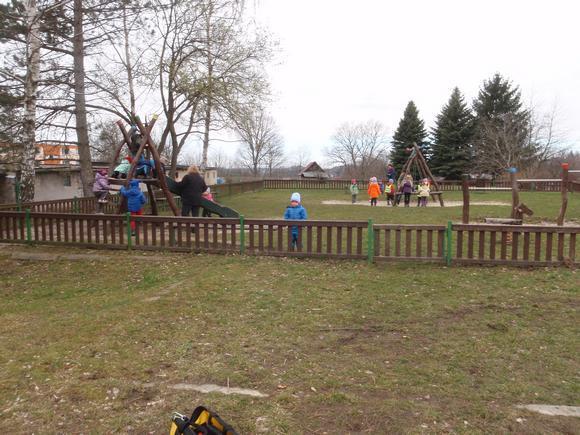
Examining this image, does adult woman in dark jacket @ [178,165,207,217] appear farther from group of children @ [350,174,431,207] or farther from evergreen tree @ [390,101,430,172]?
evergreen tree @ [390,101,430,172]

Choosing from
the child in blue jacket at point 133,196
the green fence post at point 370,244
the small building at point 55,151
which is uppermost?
the small building at point 55,151

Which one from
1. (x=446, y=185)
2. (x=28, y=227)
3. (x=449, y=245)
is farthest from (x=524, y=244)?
(x=446, y=185)

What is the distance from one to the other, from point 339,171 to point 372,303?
72.2 metres

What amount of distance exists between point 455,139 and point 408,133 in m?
5.44

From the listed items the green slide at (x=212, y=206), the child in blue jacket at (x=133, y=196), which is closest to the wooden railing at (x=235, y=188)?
the green slide at (x=212, y=206)

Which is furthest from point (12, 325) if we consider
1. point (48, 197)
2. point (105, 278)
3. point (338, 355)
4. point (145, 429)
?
point (48, 197)

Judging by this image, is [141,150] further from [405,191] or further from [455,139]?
[455,139]

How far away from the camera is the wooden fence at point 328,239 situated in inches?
310

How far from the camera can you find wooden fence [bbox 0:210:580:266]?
7879 mm

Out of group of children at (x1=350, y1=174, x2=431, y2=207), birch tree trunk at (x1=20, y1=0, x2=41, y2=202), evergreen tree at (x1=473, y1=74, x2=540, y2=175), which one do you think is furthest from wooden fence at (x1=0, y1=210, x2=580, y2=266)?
evergreen tree at (x1=473, y1=74, x2=540, y2=175)

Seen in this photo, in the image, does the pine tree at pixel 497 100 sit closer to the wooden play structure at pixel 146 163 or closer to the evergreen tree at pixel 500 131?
the evergreen tree at pixel 500 131

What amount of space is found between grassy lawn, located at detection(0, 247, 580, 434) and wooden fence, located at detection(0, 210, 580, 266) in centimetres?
50

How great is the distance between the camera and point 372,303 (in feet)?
19.3

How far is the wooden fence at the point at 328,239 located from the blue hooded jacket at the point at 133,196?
151cm
